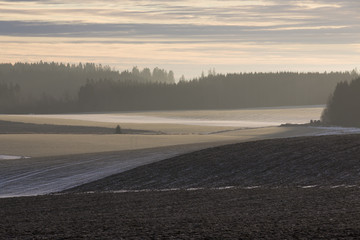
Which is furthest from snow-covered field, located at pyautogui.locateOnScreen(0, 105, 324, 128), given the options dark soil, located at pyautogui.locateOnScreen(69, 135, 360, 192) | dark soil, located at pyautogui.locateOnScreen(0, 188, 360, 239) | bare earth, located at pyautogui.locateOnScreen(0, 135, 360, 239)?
dark soil, located at pyautogui.locateOnScreen(0, 188, 360, 239)

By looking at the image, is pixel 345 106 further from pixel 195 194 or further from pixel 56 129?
pixel 195 194

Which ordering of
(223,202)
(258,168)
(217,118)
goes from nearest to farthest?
1. (223,202)
2. (258,168)
3. (217,118)

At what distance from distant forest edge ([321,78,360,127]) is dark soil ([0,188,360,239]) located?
273 ft

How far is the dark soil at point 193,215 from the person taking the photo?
46.6ft

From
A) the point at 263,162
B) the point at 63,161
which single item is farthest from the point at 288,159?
the point at 63,161

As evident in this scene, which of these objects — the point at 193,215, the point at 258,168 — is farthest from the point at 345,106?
the point at 193,215

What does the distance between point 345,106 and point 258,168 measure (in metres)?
79.3

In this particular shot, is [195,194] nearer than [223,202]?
No

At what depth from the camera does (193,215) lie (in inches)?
675

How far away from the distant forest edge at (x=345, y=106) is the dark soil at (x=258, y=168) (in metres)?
69.3

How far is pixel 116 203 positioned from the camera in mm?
21375

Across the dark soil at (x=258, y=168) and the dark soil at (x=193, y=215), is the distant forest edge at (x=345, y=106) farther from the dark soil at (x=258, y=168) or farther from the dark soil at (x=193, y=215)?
the dark soil at (x=193, y=215)

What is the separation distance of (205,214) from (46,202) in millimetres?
7834

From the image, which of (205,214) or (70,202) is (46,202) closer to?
(70,202)
